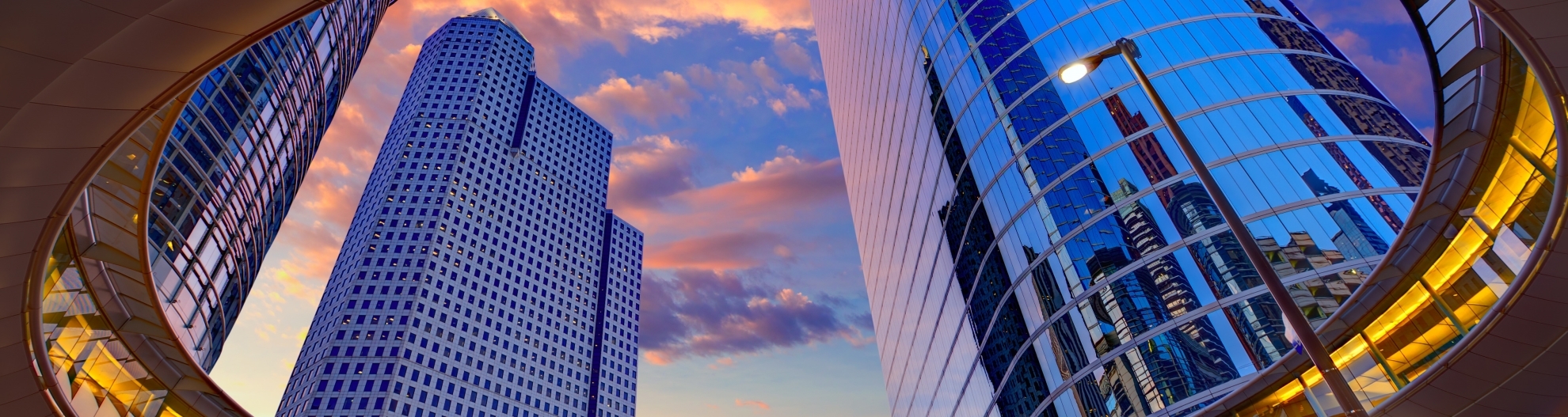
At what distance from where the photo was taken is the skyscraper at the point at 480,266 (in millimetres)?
122438

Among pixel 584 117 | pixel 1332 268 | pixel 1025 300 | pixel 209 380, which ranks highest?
pixel 584 117

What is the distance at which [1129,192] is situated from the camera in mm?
34938

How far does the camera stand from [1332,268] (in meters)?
27.2

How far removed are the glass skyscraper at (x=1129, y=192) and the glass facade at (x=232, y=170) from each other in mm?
34231

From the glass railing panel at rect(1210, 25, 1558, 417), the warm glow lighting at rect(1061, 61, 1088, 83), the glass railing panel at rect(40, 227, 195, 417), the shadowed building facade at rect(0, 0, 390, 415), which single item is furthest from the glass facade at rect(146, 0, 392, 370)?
the glass railing panel at rect(1210, 25, 1558, 417)

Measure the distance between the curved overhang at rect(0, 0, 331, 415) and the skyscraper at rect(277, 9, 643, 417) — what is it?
111 m

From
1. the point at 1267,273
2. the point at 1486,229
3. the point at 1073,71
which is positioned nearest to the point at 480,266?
the point at 1073,71

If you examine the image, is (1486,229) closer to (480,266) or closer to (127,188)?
(127,188)

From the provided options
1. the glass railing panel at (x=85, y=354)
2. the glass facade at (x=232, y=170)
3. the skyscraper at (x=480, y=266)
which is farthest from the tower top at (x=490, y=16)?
the glass railing panel at (x=85, y=354)

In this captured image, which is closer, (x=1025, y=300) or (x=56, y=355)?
(x=56, y=355)

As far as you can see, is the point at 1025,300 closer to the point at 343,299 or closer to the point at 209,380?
the point at 209,380

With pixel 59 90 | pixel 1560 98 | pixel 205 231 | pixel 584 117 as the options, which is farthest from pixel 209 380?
pixel 584 117

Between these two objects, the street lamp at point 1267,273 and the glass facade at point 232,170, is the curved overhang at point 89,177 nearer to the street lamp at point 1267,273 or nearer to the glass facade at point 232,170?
the glass facade at point 232,170

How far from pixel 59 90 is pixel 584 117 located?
194 m
